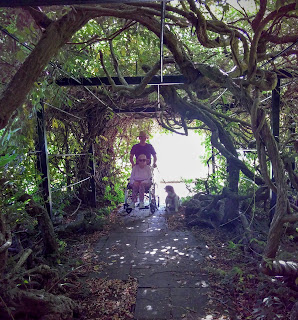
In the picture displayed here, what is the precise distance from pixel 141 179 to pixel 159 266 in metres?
2.62

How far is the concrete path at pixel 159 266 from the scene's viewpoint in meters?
2.45

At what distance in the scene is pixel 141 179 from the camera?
226 inches

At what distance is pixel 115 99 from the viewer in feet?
18.6

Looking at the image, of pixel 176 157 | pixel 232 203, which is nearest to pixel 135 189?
pixel 232 203

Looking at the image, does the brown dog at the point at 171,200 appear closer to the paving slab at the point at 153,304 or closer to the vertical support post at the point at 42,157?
the vertical support post at the point at 42,157

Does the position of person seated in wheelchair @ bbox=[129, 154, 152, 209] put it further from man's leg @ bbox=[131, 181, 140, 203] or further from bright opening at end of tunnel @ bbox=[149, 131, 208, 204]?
bright opening at end of tunnel @ bbox=[149, 131, 208, 204]

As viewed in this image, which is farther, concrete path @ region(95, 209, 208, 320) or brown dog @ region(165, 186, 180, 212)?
brown dog @ region(165, 186, 180, 212)

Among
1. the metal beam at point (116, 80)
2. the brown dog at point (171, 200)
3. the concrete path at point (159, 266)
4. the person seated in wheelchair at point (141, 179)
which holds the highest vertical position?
the metal beam at point (116, 80)

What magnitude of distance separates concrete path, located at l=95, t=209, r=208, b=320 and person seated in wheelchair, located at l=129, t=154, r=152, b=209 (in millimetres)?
754

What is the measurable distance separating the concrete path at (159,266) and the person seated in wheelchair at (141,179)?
754mm

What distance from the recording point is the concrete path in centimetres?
245

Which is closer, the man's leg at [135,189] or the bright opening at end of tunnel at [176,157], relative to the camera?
the man's leg at [135,189]

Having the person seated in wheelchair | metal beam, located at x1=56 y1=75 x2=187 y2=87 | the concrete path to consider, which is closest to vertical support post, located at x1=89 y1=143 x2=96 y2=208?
the person seated in wheelchair

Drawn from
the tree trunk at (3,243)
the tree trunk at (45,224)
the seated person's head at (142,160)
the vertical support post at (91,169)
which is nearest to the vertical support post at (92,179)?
the vertical support post at (91,169)
